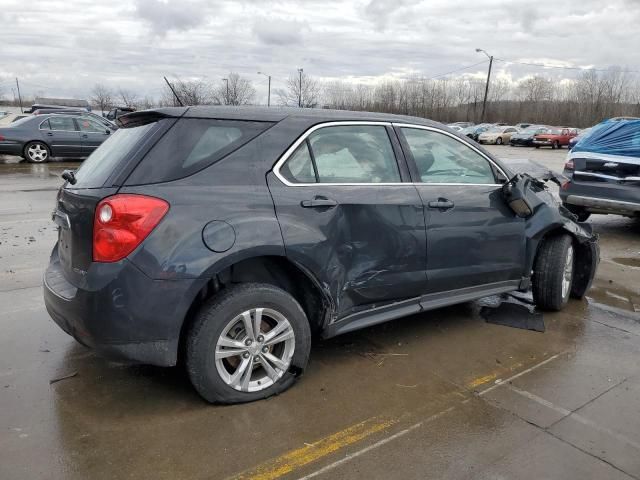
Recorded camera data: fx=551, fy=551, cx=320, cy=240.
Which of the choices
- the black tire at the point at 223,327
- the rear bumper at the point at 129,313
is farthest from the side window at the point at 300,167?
the rear bumper at the point at 129,313

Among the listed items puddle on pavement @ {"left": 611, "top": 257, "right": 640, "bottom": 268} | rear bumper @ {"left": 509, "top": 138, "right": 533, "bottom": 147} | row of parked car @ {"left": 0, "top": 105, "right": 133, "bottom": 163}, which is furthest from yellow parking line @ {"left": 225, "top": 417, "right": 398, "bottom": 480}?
rear bumper @ {"left": 509, "top": 138, "right": 533, "bottom": 147}

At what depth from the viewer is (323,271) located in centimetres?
343

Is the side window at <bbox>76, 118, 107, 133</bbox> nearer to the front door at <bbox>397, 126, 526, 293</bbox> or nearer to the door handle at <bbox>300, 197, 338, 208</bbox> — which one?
the front door at <bbox>397, 126, 526, 293</bbox>

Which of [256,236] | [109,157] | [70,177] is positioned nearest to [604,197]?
[256,236]

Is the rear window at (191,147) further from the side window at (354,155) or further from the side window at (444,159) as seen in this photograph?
the side window at (444,159)

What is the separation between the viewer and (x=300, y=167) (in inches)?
135

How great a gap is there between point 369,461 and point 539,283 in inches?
110

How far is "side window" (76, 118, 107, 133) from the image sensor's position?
17.0 metres

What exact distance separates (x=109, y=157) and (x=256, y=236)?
103cm

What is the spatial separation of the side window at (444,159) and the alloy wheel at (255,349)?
1543mm

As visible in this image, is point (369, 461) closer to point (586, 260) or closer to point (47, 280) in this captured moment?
point (47, 280)

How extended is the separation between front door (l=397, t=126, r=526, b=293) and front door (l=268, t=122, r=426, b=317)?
136mm

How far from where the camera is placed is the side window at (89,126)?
17.0 metres

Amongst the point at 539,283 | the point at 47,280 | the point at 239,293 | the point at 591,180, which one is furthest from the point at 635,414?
the point at 591,180
